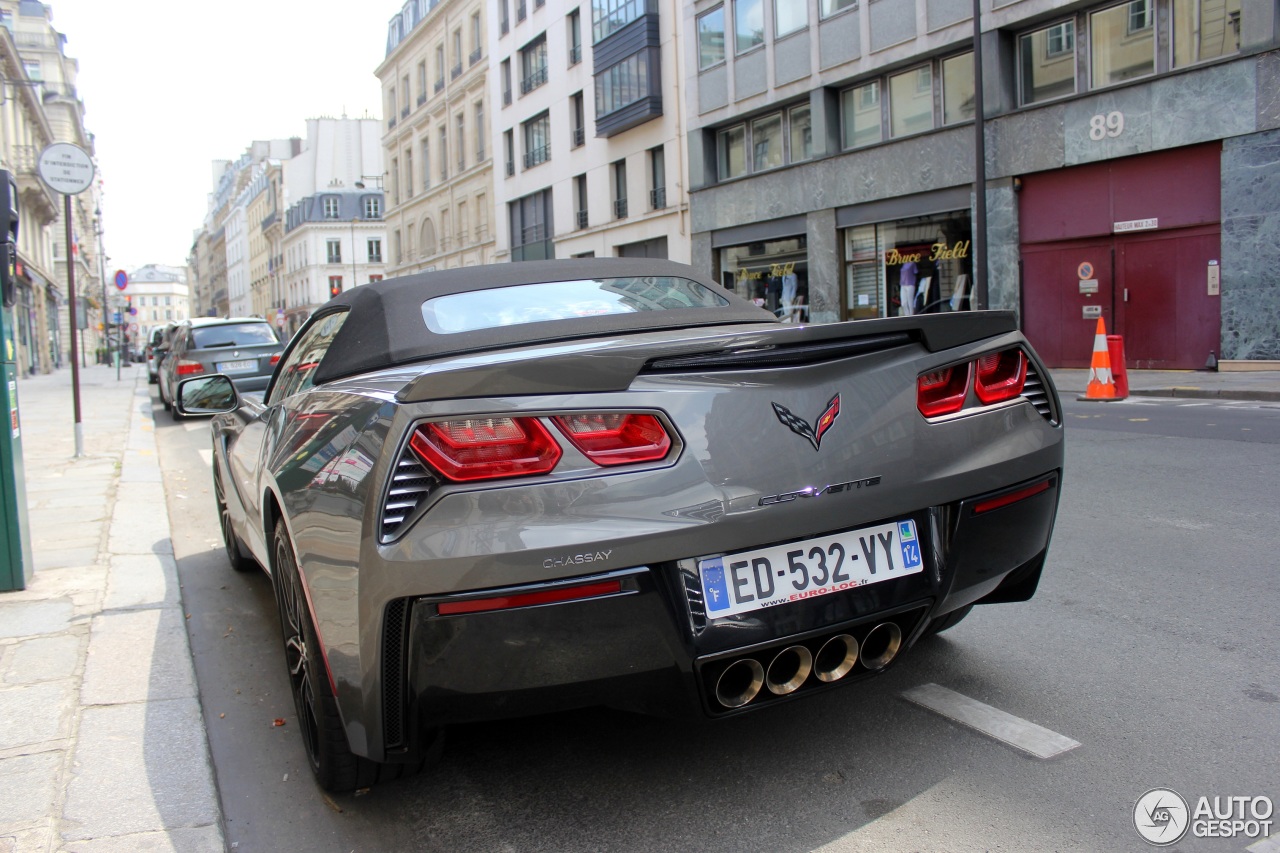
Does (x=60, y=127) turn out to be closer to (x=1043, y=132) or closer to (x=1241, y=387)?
(x=1043, y=132)

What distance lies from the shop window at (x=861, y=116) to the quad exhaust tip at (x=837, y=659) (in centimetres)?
2118

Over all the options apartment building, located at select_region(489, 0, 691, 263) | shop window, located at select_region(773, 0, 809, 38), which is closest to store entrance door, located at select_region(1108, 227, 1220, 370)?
shop window, located at select_region(773, 0, 809, 38)

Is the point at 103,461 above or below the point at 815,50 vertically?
below

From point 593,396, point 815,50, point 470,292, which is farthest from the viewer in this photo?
point 815,50

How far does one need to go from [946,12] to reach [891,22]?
1.47m

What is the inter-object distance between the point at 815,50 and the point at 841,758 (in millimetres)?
22821

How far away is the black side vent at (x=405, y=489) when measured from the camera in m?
2.24

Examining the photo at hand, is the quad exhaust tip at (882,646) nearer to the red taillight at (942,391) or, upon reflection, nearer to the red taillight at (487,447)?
the red taillight at (942,391)

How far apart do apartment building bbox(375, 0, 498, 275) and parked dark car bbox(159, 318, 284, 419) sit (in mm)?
25918

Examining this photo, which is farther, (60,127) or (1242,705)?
(60,127)

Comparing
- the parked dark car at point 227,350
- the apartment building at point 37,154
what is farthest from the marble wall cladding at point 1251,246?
the apartment building at point 37,154

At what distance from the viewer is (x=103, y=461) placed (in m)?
10.2

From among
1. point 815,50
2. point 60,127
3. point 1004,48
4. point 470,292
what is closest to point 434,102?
point 60,127

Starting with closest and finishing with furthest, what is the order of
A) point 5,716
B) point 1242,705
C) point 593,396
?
point 593,396 < point 1242,705 < point 5,716
